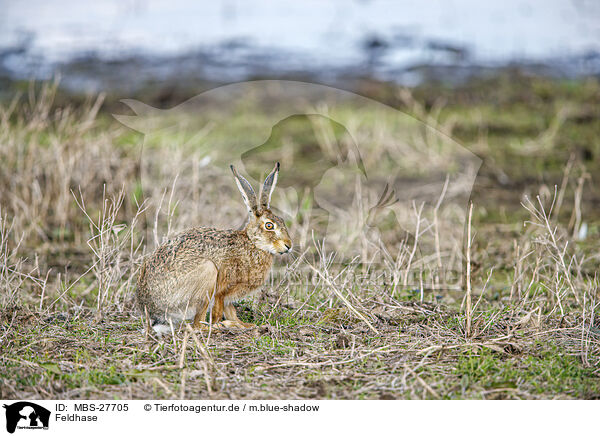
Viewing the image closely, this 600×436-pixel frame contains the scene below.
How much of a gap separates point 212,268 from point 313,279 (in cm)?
85

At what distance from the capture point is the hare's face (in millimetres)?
Result: 4070

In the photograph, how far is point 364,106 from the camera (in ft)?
32.2

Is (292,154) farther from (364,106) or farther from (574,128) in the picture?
(574,128)

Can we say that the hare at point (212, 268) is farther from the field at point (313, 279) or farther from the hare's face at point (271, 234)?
the field at point (313, 279)

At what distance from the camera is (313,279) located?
4.49 meters

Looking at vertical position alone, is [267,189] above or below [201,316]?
above

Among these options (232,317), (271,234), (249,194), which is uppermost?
(249,194)

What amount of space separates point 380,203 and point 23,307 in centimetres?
311
